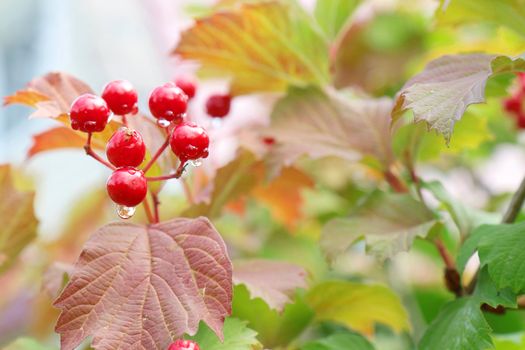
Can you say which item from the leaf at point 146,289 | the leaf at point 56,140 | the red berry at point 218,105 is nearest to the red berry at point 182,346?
the leaf at point 146,289

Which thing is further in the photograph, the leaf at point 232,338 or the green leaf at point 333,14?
the green leaf at point 333,14

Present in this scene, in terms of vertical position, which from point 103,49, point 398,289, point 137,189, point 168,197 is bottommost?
point 103,49

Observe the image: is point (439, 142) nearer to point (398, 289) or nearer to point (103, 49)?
point (398, 289)

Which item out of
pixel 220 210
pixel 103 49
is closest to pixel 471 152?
pixel 220 210

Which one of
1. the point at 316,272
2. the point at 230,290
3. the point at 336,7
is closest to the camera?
the point at 230,290

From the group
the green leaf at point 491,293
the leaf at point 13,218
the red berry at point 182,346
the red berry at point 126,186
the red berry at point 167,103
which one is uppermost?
the red berry at point 167,103

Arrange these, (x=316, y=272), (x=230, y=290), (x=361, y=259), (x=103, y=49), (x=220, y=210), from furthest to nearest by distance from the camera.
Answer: (x=103, y=49)
(x=361, y=259)
(x=316, y=272)
(x=220, y=210)
(x=230, y=290)

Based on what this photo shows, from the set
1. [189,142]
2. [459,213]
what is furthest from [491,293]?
[189,142]

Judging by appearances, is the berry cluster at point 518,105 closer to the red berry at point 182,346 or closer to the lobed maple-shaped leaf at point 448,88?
the lobed maple-shaped leaf at point 448,88
